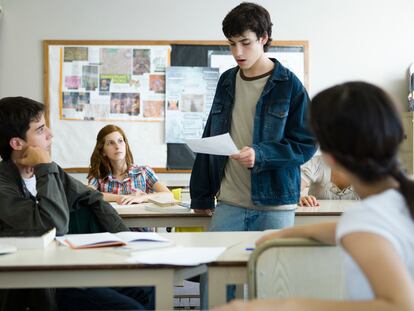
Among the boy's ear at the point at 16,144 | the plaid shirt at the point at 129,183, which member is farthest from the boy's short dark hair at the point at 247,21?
the plaid shirt at the point at 129,183

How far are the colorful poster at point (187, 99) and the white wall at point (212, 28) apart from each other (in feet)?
1.04

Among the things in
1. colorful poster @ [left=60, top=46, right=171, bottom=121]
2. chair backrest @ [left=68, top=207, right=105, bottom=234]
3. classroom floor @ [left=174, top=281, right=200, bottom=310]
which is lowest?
classroom floor @ [left=174, top=281, right=200, bottom=310]

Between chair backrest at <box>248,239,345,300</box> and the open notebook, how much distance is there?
1.66ft

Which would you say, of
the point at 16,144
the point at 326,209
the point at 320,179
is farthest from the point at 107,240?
the point at 320,179

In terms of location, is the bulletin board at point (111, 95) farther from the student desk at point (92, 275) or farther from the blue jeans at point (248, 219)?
the student desk at point (92, 275)

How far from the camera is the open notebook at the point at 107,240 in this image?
1.95 metres

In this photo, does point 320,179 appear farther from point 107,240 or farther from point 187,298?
point 107,240

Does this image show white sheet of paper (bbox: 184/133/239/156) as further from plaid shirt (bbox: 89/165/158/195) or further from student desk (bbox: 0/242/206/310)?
plaid shirt (bbox: 89/165/158/195)

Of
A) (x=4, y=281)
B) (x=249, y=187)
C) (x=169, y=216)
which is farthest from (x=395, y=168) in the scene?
(x=169, y=216)

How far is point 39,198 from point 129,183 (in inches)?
66.7

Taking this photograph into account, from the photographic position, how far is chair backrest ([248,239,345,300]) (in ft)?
5.02

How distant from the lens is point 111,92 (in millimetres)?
5402

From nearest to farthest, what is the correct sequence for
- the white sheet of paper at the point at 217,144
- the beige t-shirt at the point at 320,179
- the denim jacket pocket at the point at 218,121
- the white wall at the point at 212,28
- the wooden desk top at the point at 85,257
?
the wooden desk top at the point at 85,257 < the white sheet of paper at the point at 217,144 < the denim jacket pocket at the point at 218,121 < the beige t-shirt at the point at 320,179 < the white wall at the point at 212,28

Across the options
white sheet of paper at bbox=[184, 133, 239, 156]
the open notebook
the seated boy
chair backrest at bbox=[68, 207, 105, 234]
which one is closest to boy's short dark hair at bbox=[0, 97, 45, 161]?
the seated boy
